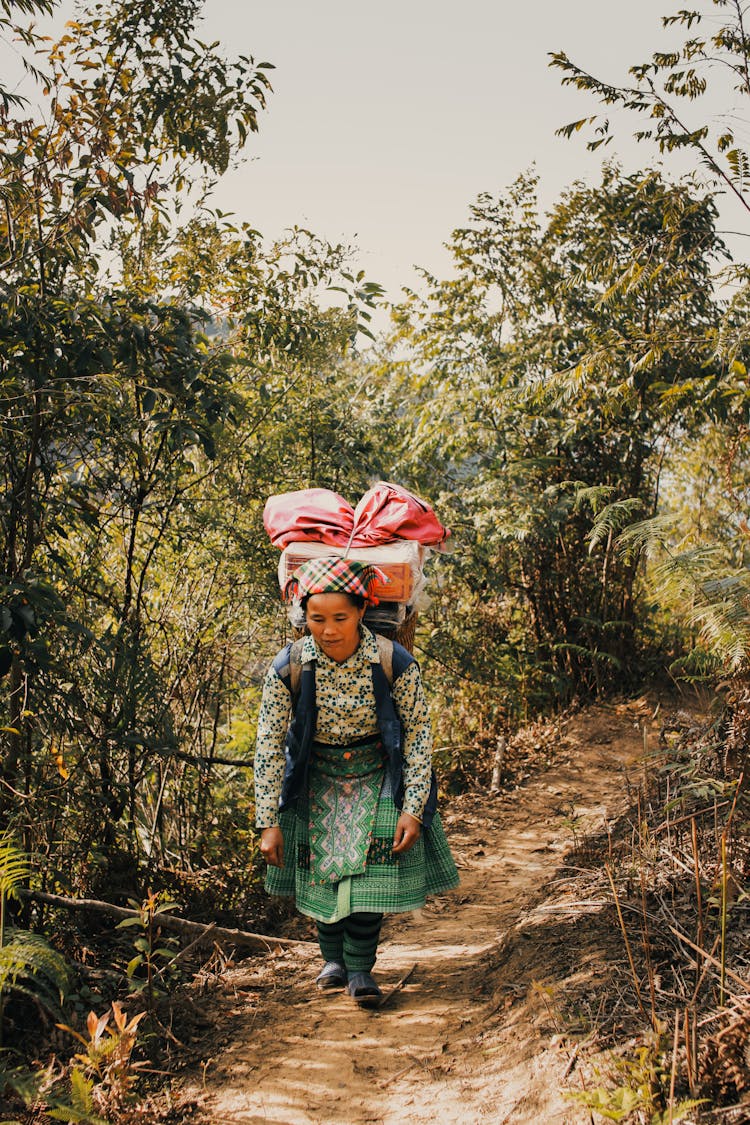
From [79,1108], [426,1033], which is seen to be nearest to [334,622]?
[426,1033]

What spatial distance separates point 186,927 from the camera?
4230 mm

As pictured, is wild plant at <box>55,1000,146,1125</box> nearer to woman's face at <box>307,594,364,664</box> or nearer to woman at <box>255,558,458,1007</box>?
woman at <box>255,558,458,1007</box>

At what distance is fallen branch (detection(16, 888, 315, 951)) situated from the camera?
152 inches

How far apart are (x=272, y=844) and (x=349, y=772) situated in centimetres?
41

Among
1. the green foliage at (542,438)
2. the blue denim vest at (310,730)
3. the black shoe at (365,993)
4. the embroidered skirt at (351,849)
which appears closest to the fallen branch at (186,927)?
the embroidered skirt at (351,849)

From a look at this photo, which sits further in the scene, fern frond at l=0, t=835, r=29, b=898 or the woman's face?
the woman's face

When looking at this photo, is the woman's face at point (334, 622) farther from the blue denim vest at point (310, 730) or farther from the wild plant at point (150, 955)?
the wild plant at point (150, 955)

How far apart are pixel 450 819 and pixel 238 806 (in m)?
1.86

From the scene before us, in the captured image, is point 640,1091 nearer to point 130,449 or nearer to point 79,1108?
point 79,1108

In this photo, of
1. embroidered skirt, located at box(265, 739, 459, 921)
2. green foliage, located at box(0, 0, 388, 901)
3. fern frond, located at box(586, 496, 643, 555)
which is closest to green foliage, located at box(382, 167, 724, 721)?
fern frond, located at box(586, 496, 643, 555)

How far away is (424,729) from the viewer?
11.9ft

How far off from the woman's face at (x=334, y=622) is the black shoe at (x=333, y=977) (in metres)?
1.36

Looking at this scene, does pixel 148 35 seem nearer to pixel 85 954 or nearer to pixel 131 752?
pixel 131 752

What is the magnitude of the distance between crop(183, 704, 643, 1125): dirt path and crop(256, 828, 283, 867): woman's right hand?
65 cm
